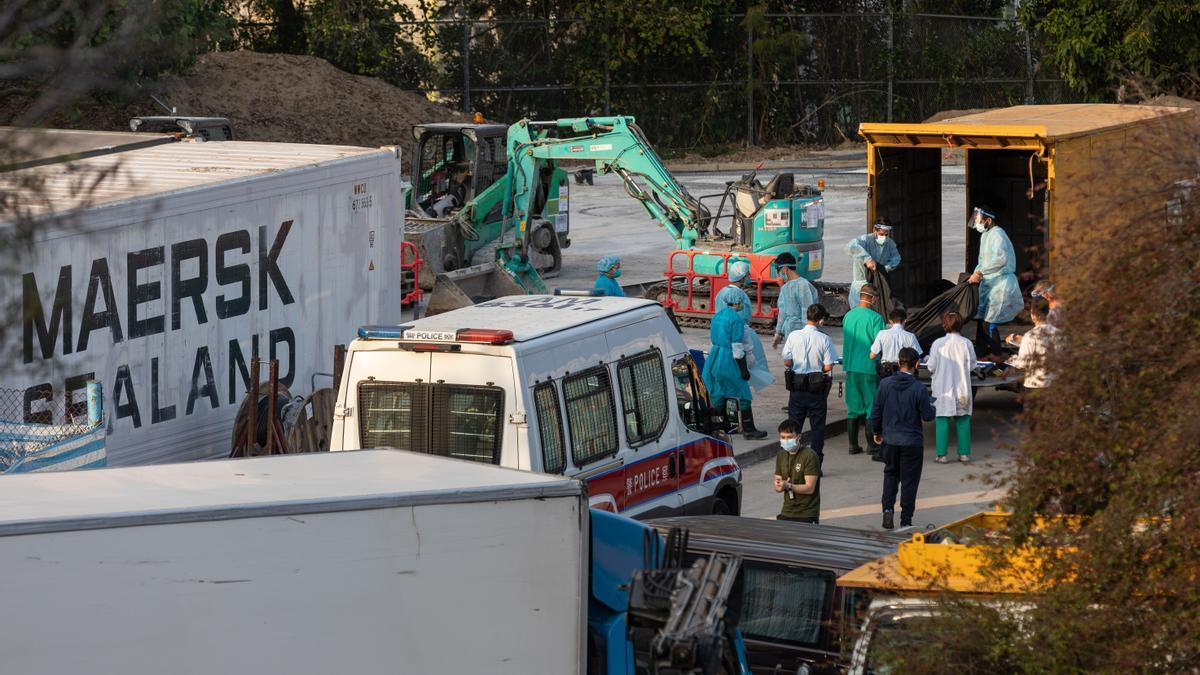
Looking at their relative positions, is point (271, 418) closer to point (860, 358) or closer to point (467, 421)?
point (467, 421)

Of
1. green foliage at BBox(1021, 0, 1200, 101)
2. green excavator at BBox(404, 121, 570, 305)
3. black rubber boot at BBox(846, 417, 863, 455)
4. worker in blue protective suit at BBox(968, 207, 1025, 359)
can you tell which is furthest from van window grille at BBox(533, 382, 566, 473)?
green foliage at BBox(1021, 0, 1200, 101)

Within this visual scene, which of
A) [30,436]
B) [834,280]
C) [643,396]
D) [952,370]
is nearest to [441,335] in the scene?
[643,396]

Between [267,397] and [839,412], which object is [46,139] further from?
[839,412]

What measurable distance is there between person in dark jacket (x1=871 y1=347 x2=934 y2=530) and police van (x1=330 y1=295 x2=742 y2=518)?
6.38ft

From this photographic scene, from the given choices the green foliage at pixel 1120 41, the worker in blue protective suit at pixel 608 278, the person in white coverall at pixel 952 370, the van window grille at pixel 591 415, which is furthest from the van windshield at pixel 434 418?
the green foliage at pixel 1120 41

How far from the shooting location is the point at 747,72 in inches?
1885

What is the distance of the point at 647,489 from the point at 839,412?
21.1ft

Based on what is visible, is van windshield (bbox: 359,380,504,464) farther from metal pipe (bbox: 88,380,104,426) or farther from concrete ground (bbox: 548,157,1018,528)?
concrete ground (bbox: 548,157,1018,528)

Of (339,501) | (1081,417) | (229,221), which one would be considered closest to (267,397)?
(229,221)

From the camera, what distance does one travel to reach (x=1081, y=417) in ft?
20.6

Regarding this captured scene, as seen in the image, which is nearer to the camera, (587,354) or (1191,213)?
(1191,213)

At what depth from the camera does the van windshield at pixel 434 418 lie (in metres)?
10.7

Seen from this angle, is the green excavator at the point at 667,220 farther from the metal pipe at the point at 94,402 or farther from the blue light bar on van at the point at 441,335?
the blue light bar on van at the point at 441,335

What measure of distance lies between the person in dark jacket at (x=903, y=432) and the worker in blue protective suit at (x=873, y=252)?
4.77 metres
